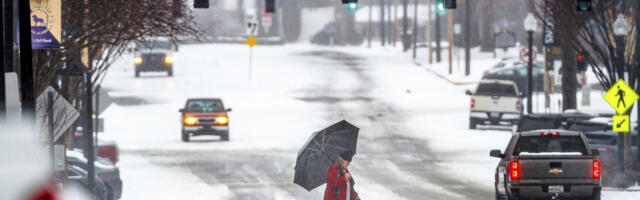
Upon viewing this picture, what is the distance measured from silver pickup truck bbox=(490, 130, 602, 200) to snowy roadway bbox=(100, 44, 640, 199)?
12.6ft

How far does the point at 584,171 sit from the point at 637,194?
4.47 m

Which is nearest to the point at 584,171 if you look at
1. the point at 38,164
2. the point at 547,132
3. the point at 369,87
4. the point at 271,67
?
the point at 547,132

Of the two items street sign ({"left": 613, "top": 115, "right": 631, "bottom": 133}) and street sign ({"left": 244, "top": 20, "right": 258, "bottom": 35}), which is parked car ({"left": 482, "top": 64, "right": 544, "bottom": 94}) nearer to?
street sign ({"left": 244, "top": 20, "right": 258, "bottom": 35})

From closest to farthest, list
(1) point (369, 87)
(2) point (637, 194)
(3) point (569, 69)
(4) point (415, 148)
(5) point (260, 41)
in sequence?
1. (2) point (637, 194)
2. (4) point (415, 148)
3. (3) point (569, 69)
4. (1) point (369, 87)
5. (5) point (260, 41)

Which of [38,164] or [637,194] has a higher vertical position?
[38,164]

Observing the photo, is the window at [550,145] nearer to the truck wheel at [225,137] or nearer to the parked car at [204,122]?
the parked car at [204,122]

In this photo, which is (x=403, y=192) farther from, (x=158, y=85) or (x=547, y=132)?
(x=158, y=85)

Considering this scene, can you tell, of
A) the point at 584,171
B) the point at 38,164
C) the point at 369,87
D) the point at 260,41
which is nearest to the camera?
the point at 38,164

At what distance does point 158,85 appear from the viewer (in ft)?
190

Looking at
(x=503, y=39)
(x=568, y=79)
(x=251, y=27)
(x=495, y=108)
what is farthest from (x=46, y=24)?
(x=503, y=39)

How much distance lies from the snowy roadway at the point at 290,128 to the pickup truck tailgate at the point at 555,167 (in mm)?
3940

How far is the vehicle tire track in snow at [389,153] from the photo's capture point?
24172 mm

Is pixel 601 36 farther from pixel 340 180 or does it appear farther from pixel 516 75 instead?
pixel 516 75

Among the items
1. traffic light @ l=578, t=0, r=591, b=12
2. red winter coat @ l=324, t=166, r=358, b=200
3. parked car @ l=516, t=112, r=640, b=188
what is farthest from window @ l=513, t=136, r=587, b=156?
red winter coat @ l=324, t=166, r=358, b=200
